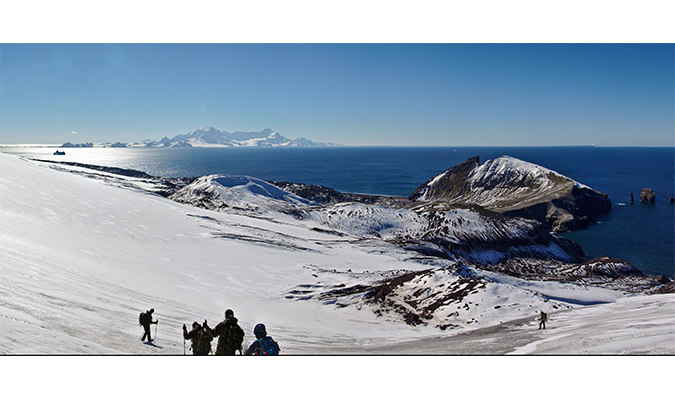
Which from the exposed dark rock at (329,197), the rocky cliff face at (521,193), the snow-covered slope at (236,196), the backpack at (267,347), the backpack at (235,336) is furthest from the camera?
the exposed dark rock at (329,197)

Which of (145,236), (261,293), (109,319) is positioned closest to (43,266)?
(109,319)

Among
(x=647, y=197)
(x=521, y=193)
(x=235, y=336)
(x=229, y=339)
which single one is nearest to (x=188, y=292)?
(x=229, y=339)

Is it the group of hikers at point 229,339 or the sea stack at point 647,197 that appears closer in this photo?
the group of hikers at point 229,339

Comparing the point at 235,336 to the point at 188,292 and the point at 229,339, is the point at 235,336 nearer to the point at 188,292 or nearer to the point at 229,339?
the point at 229,339

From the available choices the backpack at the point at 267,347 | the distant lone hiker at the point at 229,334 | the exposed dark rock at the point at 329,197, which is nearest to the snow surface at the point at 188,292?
the distant lone hiker at the point at 229,334

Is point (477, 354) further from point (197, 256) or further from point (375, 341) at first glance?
point (197, 256)

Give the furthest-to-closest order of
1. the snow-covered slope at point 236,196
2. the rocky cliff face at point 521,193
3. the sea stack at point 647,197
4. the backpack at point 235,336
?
the sea stack at point 647,197 < the rocky cliff face at point 521,193 < the snow-covered slope at point 236,196 < the backpack at point 235,336

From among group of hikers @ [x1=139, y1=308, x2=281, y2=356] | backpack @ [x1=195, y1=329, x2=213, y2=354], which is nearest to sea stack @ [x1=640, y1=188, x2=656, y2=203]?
group of hikers @ [x1=139, y1=308, x2=281, y2=356]

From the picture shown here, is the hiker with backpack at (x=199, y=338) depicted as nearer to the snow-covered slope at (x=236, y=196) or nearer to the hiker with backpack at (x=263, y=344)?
the hiker with backpack at (x=263, y=344)
